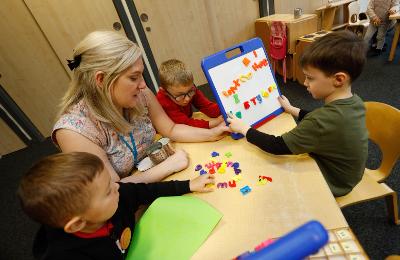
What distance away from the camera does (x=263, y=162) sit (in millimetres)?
910

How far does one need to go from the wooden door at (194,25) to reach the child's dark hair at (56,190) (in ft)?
9.57

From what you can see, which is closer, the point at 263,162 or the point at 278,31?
the point at 263,162

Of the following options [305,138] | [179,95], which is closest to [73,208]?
[305,138]

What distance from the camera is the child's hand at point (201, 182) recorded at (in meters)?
0.85

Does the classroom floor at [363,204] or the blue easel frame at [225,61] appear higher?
the blue easel frame at [225,61]

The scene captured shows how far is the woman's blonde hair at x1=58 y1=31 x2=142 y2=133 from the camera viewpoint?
913mm

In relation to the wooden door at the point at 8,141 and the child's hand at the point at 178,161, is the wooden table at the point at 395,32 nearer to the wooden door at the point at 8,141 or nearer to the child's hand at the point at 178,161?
the child's hand at the point at 178,161

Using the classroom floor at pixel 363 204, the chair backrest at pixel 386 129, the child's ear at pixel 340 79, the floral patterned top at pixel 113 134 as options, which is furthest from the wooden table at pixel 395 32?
the floral patterned top at pixel 113 134

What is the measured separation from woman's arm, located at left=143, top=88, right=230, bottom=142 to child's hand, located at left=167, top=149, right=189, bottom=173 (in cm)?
15

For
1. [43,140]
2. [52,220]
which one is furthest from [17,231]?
[52,220]

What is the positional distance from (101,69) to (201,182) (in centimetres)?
60

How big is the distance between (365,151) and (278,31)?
264 centimetres

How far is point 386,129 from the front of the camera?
1104 millimetres

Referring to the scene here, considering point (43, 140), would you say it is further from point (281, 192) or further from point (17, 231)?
point (281, 192)
